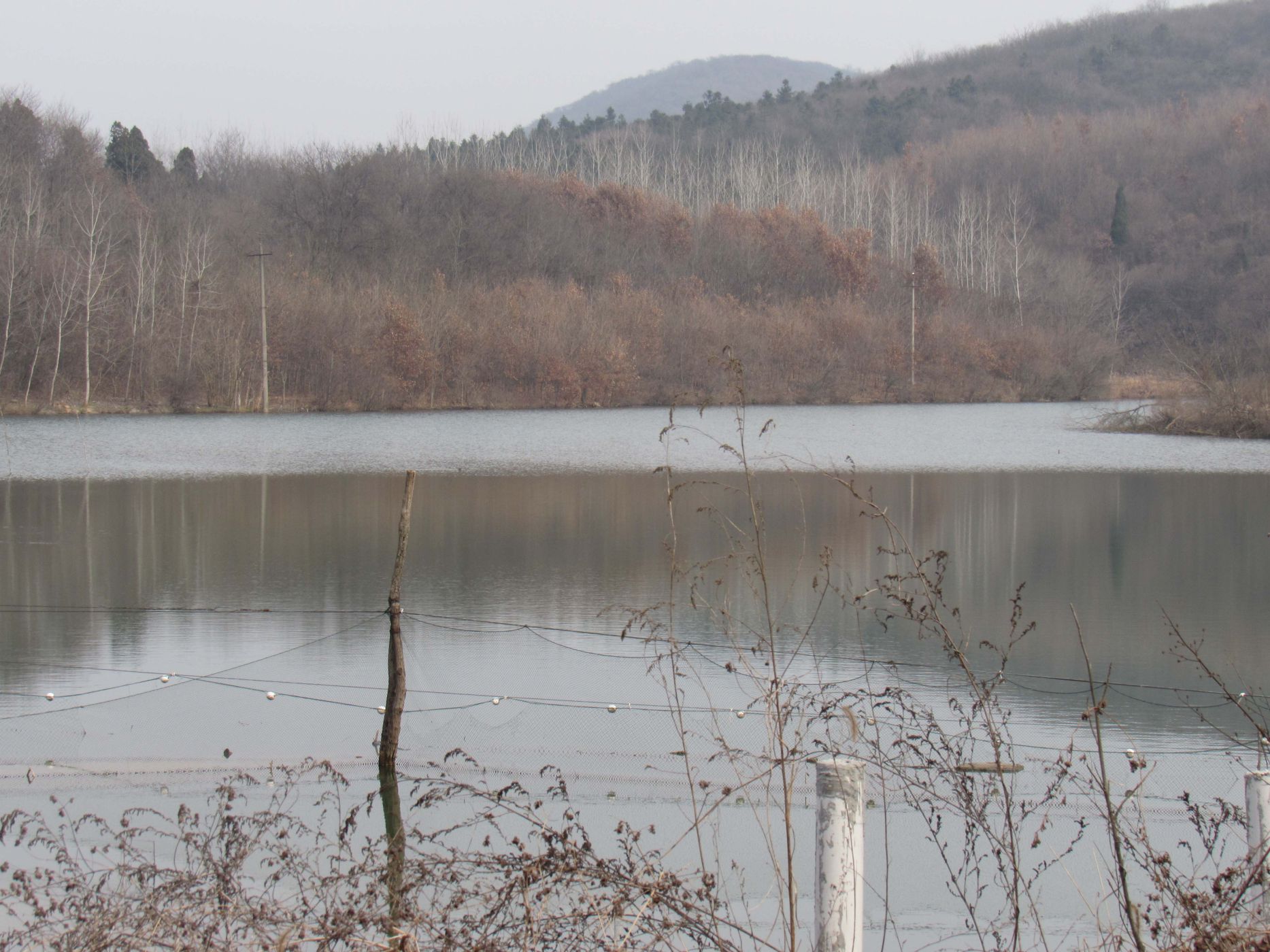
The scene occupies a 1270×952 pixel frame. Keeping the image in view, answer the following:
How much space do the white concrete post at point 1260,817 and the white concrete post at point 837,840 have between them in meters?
0.99

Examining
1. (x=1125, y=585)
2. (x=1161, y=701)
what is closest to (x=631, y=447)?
(x=1125, y=585)

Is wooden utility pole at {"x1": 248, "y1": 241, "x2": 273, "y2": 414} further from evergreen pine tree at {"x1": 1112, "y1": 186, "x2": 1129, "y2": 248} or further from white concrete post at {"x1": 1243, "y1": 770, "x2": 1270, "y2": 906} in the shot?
evergreen pine tree at {"x1": 1112, "y1": 186, "x2": 1129, "y2": 248}

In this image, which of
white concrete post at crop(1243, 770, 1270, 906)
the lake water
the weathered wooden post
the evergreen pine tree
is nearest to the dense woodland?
the evergreen pine tree

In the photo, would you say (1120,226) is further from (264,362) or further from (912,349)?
(264,362)

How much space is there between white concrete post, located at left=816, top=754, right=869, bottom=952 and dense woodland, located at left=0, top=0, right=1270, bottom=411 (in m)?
38.9

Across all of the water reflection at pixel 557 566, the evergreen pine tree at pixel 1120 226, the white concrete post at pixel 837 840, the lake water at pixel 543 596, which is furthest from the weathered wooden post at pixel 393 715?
the evergreen pine tree at pixel 1120 226

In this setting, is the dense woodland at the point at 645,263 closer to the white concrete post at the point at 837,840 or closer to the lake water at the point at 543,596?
the lake water at the point at 543,596

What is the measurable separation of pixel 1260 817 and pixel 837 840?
1.07 metres

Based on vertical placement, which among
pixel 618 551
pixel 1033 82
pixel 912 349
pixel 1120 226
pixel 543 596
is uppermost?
pixel 1033 82

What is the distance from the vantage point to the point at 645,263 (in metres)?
81.7

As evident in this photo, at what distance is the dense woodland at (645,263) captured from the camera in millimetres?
55469

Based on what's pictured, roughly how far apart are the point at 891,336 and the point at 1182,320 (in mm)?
27874

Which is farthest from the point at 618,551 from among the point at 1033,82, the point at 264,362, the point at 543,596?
the point at 1033,82

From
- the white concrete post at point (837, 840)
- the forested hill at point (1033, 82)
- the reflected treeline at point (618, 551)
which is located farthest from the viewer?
the forested hill at point (1033, 82)
